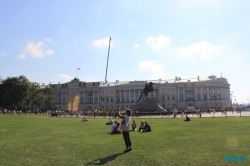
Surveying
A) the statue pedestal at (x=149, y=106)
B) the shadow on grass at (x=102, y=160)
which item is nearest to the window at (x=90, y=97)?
the statue pedestal at (x=149, y=106)

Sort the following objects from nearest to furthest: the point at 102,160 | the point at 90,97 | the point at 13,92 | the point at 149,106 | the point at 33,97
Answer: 1. the point at 102,160
2. the point at 149,106
3. the point at 13,92
4. the point at 33,97
5. the point at 90,97

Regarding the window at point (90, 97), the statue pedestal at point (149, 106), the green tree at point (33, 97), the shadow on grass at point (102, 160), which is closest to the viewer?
the shadow on grass at point (102, 160)

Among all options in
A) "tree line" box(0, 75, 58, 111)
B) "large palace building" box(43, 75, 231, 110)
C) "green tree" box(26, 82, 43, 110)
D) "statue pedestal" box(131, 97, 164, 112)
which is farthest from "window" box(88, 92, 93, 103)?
"statue pedestal" box(131, 97, 164, 112)

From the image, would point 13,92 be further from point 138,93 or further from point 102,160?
point 102,160

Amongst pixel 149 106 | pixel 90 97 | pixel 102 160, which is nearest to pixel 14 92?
pixel 90 97

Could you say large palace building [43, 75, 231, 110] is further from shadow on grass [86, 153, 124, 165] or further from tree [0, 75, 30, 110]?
shadow on grass [86, 153, 124, 165]

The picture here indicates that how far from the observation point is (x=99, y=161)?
378 inches

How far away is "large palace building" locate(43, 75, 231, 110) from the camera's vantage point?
118 m

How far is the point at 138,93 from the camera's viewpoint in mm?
124750

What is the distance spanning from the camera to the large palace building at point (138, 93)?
118 m

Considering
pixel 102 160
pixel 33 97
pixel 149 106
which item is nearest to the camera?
pixel 102 160

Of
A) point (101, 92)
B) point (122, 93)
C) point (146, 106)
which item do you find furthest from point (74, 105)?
point (146, 106)

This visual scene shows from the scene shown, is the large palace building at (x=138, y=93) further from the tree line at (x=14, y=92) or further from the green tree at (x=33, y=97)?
the tree line at (x=14, y=92)

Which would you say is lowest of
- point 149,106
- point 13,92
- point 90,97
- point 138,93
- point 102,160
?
point 102,160
